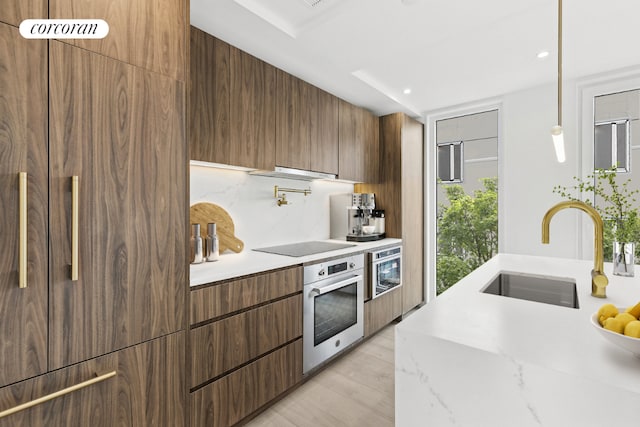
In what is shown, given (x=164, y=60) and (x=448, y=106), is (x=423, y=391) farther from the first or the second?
(x=448, y=106)

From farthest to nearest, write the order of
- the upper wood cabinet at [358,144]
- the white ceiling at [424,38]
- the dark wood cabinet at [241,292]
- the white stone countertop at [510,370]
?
the upper wood cabinet at [358,144], the white ceiling at [424,38], the dark wood cabinet at [241,292], the white stone countertop at [510,370]

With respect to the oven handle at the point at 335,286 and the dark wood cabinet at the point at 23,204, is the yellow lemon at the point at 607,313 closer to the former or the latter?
the oven handle at the point at 335,286

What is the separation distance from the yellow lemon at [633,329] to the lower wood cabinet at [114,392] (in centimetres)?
152

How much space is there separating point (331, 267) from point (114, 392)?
1443 millimetres

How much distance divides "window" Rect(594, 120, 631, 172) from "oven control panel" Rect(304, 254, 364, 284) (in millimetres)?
2415

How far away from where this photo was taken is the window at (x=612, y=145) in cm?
264

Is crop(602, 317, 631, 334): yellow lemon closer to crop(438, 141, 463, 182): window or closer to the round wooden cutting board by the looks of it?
the round wooden cutting board

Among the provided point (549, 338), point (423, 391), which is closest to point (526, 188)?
point (549, 338)

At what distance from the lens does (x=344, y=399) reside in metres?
1.97

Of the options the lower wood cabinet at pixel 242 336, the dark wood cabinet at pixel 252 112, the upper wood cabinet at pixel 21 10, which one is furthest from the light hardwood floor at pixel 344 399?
the upper wood cabinet at pixel 21 10

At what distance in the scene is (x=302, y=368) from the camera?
203 cm

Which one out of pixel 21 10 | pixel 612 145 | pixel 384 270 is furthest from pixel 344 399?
pixel 612 145

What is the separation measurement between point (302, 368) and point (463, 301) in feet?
4.38

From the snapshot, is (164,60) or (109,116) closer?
(109,116)
